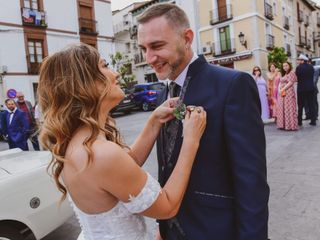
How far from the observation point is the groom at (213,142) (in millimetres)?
1298

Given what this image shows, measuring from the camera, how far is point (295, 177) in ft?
14.6

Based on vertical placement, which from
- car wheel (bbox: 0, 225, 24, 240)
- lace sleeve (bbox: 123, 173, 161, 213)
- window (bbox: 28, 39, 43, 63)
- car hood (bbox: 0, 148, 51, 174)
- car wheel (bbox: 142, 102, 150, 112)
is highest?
window (bbox: 28, 39, 43, 63)

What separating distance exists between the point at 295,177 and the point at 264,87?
507 cm

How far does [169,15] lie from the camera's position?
1496mm

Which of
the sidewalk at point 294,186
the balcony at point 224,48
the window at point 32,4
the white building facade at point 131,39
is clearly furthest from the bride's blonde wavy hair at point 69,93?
the white building facade at point 131,39

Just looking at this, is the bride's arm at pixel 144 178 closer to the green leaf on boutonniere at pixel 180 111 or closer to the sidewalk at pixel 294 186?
the green leaf on boutonniere at pixel 180 111

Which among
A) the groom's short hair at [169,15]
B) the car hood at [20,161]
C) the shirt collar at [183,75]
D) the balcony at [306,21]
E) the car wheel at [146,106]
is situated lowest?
the car hood at [20,161]

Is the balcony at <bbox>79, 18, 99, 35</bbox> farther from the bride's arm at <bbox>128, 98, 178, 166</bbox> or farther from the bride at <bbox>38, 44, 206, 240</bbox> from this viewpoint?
the bride at <bbox>38, 44, 206, 240</bbox>

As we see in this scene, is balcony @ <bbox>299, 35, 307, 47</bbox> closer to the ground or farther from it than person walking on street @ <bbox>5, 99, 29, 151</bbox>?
farther from it

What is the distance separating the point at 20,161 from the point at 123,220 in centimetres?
227

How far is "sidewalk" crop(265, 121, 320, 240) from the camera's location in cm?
312

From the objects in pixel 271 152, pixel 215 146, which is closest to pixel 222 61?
pixel 271 152

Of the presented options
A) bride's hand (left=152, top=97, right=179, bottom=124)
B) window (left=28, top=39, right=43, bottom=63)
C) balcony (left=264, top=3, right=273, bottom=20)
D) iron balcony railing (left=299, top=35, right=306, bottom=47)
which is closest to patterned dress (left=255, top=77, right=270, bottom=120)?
bride's hand (left=152, top=97, right=179, bottom=124)

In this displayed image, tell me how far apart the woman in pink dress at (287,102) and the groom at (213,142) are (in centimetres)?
679
